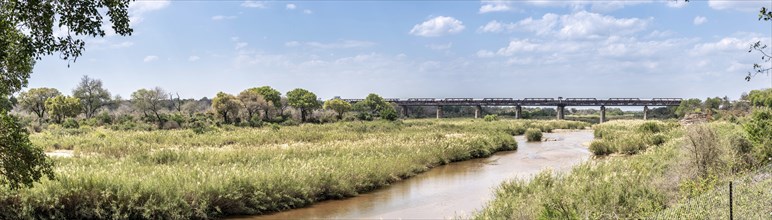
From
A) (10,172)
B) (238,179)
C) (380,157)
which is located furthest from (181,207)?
(380,157)

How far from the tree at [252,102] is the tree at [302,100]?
16.1 ft

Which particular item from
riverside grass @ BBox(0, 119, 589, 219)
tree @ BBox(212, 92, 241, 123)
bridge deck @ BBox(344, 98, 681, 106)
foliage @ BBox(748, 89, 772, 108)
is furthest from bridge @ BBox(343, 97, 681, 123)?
riverside grass @ BBox(0, 119, 589, 219)

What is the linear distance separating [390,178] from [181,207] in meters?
9.70

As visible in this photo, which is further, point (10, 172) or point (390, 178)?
point (390, 178)

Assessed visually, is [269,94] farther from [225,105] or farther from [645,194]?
[645,194]

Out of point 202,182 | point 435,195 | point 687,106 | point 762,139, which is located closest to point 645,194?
point 762,139

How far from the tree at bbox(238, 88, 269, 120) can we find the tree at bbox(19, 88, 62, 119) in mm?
24186

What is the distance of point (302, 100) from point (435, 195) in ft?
184

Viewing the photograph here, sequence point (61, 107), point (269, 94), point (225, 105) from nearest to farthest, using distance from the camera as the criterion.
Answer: point (225, 105) < point (61, 107) < point (269, 94)

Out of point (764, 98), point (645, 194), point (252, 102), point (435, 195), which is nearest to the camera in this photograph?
point (645, 194)

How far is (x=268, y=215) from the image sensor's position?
1548 cm

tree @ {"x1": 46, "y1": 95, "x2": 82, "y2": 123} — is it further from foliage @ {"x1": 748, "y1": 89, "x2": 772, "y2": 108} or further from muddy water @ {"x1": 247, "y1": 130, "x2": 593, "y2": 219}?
foliage @ {"x1": 748, "y1": 89, "x2": 772, "y2": 108}

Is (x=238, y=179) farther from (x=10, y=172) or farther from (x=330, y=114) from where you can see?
(x=330, y=114)

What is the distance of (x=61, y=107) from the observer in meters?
61.3
